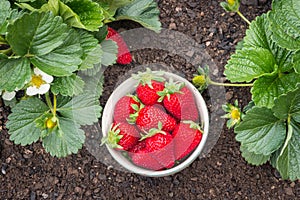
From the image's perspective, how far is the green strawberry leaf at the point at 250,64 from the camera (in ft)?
4.17

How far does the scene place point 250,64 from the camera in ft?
4.19

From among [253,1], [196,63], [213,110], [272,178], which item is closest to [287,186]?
[272,178]

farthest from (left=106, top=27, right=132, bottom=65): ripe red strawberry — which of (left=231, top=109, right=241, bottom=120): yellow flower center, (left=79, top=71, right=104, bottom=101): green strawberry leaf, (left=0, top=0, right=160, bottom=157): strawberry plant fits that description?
(left=231, top=109, right=241, bottom=120): yellow flower center

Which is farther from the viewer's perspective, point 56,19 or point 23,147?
point 23,147

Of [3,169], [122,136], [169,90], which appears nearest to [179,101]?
[169,90]

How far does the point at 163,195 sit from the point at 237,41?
0.45 meters

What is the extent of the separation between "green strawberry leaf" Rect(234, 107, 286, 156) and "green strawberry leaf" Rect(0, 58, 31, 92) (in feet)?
1.56

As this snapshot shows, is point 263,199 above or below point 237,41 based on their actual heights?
below

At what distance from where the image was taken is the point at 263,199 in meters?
1.49

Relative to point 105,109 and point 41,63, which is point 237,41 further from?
point 41,63

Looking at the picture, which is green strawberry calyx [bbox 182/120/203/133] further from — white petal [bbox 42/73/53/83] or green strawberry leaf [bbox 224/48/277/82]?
white petal [bbox 42/73/53/83]

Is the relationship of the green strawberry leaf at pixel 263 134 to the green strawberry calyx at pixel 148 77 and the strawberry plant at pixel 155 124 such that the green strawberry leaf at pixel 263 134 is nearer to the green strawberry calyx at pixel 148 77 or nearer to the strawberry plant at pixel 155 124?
the strawberry plant at pixel 155 124

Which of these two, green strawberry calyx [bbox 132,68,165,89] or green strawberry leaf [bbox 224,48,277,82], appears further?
green strawberry calyx [bbox 132,68,165,89]

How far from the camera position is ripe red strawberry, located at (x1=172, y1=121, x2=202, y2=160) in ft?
4.51
